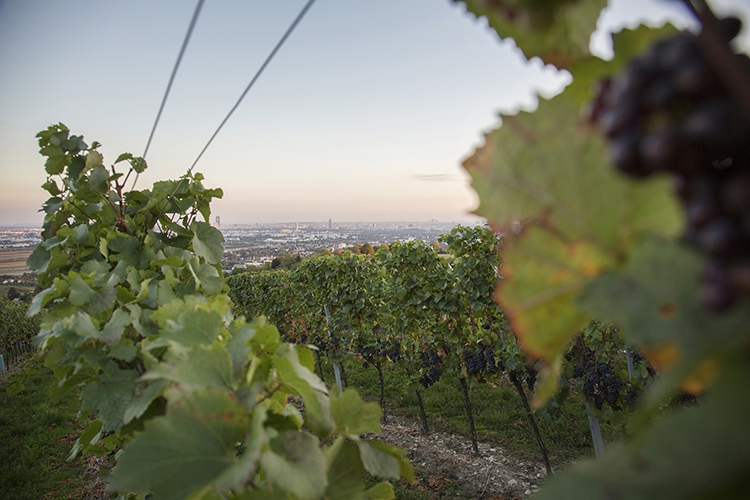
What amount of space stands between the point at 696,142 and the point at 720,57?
0.06 metres

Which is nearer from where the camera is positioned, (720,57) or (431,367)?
(720,57)

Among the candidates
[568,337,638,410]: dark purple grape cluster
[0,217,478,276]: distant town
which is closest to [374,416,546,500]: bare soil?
[568,337,638,410]: dark purple grape cluster

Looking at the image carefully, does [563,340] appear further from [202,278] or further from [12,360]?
[12,360]

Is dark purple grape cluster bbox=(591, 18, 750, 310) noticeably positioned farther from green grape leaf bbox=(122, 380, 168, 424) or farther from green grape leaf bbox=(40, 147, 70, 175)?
green grape leaf bbox=(40, 147, 70, 175)

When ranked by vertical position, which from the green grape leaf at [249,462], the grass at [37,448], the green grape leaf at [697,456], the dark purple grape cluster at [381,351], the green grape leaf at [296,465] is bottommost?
the grass at [37,448]

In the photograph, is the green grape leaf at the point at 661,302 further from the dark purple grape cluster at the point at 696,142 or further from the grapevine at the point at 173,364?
the grapevine at the point at 173,364

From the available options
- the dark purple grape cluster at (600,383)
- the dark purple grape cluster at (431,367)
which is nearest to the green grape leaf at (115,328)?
the dark purple grape cluster at (600,383)

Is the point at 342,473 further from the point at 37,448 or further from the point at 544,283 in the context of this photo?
the point at 37,448

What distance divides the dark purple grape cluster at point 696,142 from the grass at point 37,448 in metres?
8.57

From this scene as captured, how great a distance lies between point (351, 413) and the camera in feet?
3.51

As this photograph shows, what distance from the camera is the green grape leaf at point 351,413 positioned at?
3.51 feet

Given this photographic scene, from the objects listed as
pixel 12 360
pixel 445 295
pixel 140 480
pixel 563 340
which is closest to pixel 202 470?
pixel 140 480

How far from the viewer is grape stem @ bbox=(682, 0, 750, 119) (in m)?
0.30

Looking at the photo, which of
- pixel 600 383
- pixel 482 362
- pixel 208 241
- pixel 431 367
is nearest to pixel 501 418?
pixel 431 367
